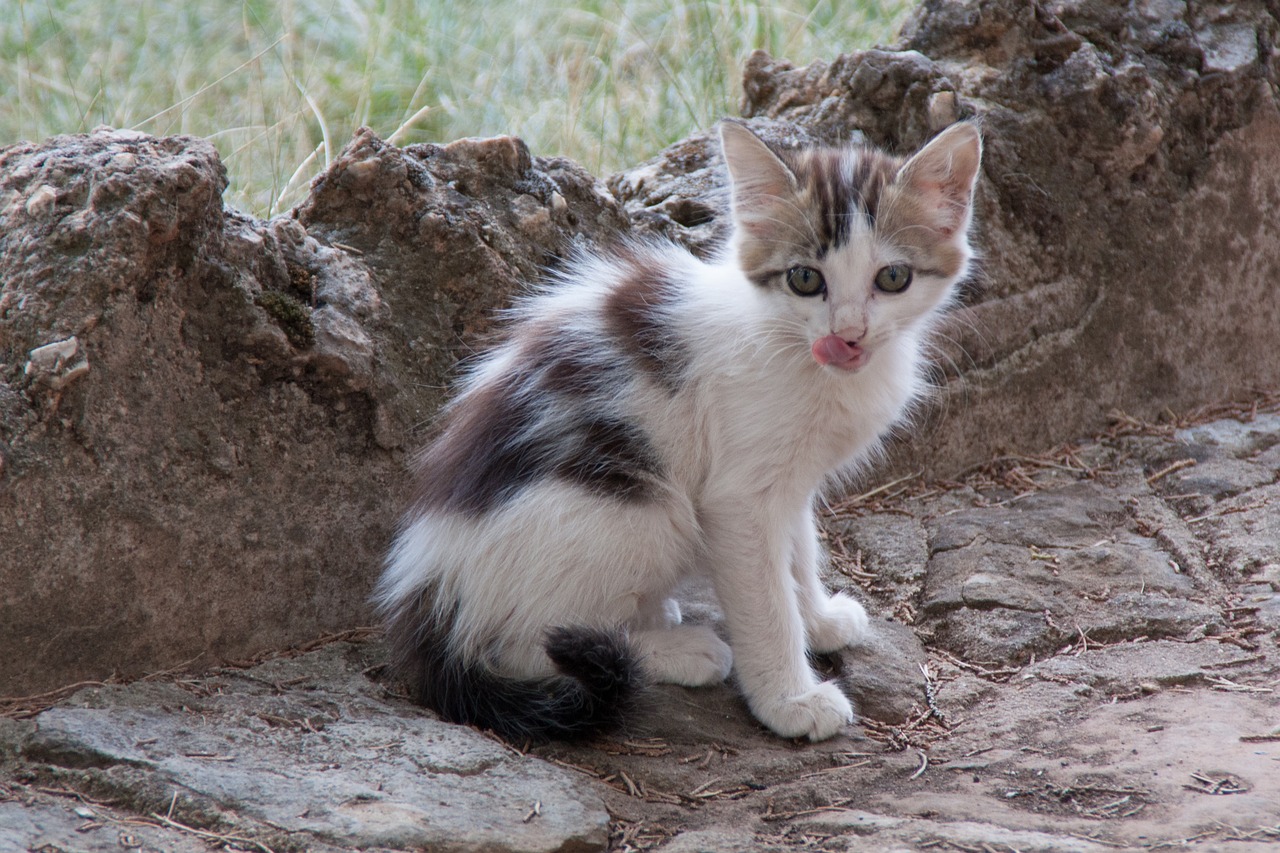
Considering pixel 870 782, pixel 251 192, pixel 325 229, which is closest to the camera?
pixel 870 782

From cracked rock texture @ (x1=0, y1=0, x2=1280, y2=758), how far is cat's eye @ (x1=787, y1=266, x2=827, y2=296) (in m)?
1.05

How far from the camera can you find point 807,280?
96.3 inches

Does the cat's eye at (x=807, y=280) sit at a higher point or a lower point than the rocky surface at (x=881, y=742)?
higher

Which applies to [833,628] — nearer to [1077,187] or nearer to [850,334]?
[850,334]

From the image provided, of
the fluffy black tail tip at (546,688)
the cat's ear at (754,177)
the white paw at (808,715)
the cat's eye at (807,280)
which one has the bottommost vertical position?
the white paw at (808,715)

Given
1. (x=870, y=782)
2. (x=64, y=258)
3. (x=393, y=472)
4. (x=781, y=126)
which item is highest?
(x=781, y=126)

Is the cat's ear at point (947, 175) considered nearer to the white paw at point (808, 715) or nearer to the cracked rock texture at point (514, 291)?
the cracked rock texture at point (514, 291)

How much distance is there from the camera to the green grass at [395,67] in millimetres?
4719

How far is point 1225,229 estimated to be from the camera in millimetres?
4125

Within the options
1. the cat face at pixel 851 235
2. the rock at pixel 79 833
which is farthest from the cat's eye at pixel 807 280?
the rock at pixel 79 833

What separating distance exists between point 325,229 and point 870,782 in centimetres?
220

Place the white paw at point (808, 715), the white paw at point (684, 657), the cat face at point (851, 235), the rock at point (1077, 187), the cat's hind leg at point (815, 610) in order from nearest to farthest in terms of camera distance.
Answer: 1. the cat face at point (851, 235)
2. the white paw at point (808, 715)
3. the white paw at point (684, 657)
4. the cat's hind leg at point (815, 610)
5. the rock at point (1077, 187)

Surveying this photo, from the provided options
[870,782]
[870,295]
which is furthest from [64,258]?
[870,782]

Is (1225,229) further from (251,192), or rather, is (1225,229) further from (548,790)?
(251,192)
